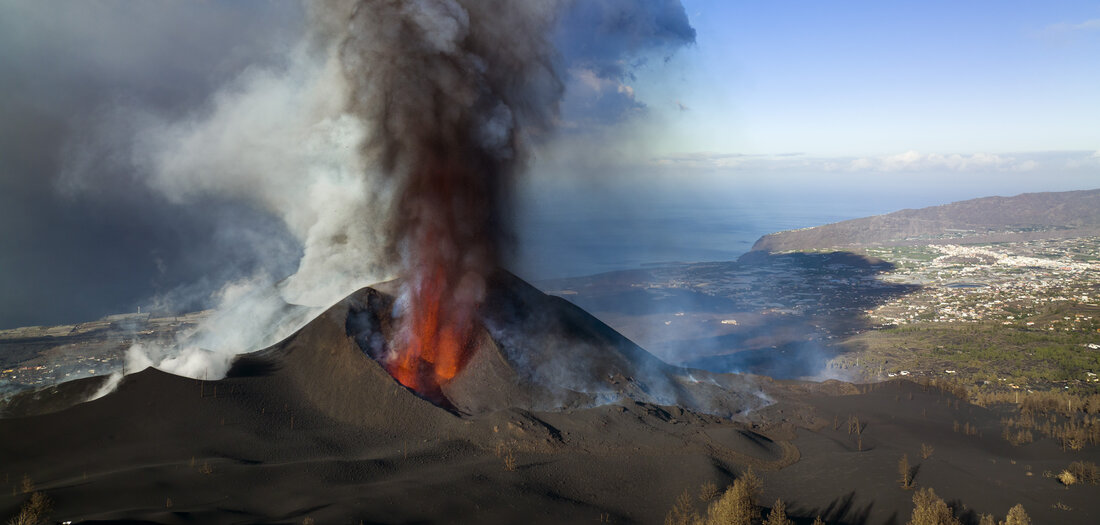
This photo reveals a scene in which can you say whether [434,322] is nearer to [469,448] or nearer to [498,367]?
[498,367]

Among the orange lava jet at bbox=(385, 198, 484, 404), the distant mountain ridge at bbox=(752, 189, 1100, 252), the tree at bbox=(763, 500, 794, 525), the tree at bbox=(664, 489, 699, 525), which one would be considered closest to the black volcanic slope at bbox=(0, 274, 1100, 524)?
the tree at bbox=(664, 489, 699, 525)

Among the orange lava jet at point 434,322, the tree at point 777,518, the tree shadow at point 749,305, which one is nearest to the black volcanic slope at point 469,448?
the orange lava jet at point 434,322

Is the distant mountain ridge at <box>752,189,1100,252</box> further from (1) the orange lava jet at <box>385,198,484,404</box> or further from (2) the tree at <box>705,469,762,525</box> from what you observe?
(2) the tree at <box>705,469,762,525</box>

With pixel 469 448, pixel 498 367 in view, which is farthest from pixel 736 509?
pixel 498 367

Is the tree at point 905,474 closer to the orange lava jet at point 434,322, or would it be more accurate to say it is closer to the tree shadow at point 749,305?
the orange lava jet at point 434,322

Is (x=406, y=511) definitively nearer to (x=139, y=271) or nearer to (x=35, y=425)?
(x=35, y=425)

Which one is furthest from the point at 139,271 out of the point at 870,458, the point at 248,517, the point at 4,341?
the point at 870,458
